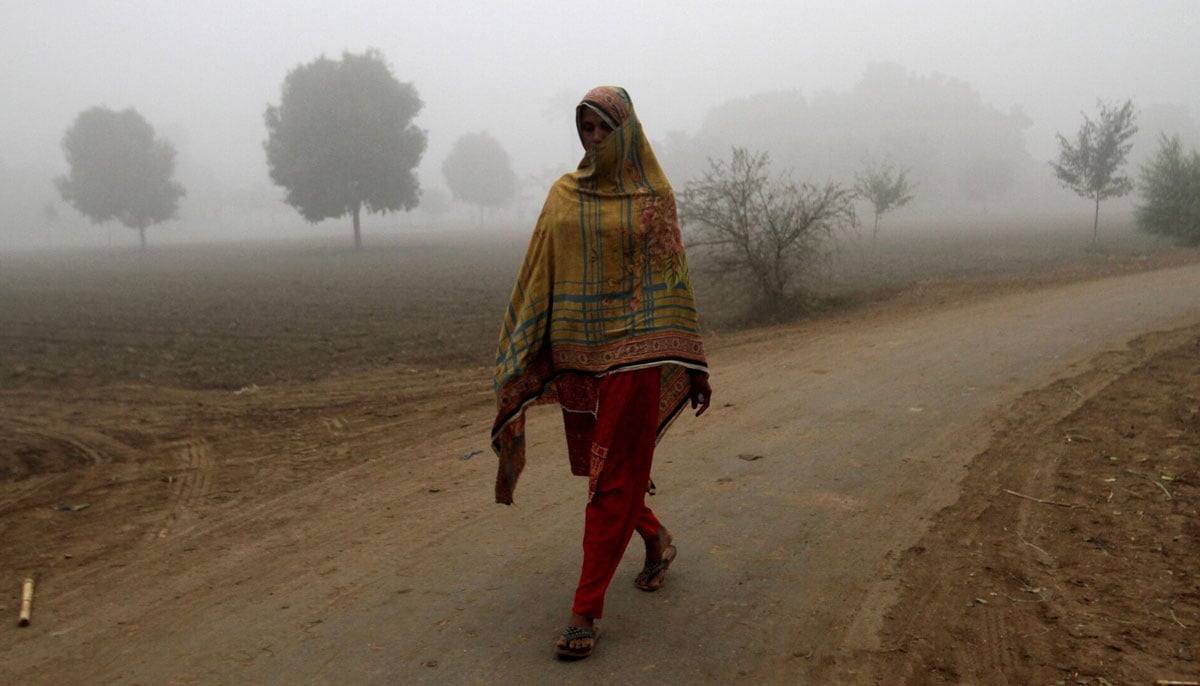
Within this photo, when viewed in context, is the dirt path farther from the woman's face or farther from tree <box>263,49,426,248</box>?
tree <box>263,49,426,248</box>

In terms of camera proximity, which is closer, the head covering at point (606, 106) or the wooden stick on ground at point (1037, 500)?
the head covering at point (606, 106)

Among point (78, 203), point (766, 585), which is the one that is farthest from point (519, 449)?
point (78, 203)

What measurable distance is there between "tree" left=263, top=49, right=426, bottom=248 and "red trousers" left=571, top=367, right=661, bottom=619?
158ft

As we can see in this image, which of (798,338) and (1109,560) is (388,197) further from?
(1109,560)

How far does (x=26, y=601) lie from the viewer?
371 cm

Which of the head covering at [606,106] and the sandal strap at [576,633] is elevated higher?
the head covering at [606,106]

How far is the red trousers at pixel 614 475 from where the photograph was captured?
3.14 meters

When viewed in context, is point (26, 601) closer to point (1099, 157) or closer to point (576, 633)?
point (576, 633)

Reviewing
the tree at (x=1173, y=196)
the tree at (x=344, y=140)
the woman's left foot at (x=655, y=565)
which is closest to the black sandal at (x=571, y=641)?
the woman's left foot at (x=655, y=565)

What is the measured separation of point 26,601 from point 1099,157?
109 ft

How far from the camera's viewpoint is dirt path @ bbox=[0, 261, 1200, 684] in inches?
124

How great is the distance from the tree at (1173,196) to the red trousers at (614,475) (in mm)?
26193

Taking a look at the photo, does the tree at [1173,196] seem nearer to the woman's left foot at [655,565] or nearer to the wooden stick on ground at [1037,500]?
the wooden stick on ground at [1037,500]

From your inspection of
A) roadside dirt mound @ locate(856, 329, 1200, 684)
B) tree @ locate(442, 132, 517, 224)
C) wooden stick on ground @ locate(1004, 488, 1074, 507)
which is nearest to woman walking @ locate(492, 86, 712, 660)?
roadside dirt mound @ locate(856, 329, 1200, 684)
